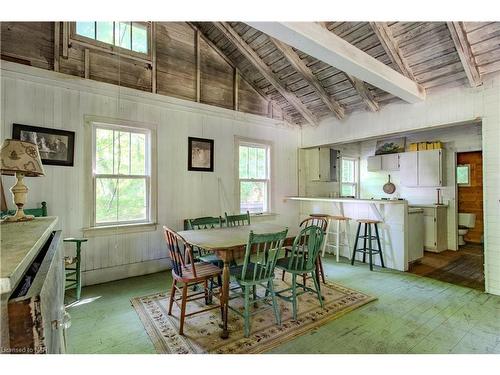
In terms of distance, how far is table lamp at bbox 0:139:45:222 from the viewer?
1.63 m

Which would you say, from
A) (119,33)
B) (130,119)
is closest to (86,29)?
(119,33)

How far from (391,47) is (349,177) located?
4086 mm

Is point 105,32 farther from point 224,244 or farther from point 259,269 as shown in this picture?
point 259,269

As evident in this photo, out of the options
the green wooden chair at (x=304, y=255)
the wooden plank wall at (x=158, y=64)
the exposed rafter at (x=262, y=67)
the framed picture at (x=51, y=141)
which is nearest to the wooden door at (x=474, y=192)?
the exposed rafter at (x=262, y=67)

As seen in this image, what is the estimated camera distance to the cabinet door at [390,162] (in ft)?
Result: 20.3

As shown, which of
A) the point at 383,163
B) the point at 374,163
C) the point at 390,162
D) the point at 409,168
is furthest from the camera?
the point at 374,163

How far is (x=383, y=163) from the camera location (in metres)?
6.44

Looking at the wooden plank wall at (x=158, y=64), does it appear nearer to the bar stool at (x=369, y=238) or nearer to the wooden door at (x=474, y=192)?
the bar stool at (x=369, y=238)

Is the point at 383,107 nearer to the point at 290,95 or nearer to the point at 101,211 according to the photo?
the point at 290,95

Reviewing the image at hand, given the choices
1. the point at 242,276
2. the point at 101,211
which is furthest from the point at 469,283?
the point at 101,211

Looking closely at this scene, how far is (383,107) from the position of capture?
171 inches

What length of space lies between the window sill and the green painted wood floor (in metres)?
0.68

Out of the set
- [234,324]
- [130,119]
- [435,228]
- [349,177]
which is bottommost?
[234,324]

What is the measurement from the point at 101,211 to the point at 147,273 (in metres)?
1.12
